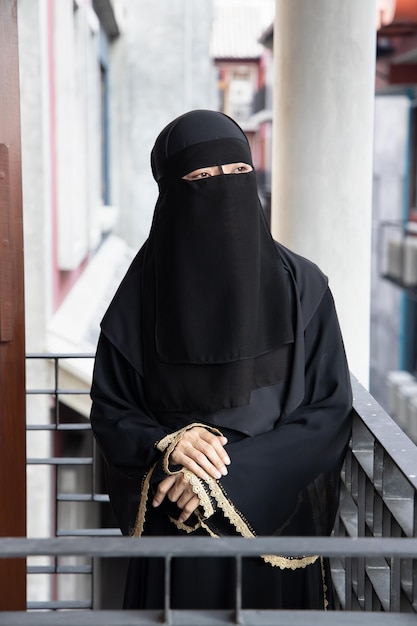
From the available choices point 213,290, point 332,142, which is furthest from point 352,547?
point 332,142

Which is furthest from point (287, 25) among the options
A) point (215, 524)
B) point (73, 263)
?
point (73, 263)

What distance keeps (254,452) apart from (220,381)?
7.1 inches

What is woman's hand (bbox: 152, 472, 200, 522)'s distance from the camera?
198cm

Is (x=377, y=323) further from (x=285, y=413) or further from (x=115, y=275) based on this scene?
(x=285, y=413)

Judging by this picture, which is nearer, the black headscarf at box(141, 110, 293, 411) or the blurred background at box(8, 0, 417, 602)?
the black headscarf at box(141, 110, 293, 411)

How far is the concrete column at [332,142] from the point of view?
3.21m

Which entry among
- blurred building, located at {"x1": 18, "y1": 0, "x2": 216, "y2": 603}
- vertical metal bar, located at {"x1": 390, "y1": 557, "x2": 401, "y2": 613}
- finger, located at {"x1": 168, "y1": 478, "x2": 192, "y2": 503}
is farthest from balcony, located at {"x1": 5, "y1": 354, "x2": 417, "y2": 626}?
blurred building, located at {"x1": 18, "y1": 0, "x2": 216, "y2": 603}

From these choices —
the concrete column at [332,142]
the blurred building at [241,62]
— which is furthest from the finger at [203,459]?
the blurred building at [241,62]

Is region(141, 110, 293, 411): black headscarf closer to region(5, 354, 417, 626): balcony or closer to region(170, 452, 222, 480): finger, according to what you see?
region(170, 452, 222, 480): finger

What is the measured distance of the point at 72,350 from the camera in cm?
499

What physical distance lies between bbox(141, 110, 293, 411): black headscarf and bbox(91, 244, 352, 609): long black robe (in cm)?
6

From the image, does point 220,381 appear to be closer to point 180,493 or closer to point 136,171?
point 180,493

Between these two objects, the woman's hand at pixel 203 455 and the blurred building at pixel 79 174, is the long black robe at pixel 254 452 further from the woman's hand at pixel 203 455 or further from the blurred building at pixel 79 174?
the blurred building at pixel 79 174

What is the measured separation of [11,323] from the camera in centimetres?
252
